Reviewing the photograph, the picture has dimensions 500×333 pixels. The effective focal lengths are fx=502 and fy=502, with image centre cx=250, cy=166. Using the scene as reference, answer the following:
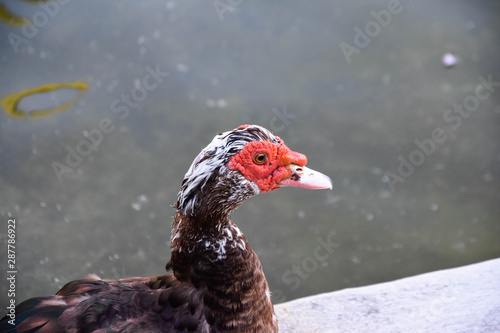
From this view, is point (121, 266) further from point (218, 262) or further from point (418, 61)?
point (418, 61)

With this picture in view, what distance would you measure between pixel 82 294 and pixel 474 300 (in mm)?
1568

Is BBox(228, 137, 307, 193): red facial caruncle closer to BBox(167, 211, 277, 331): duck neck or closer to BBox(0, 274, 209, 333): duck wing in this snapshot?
BBox(167, 211, 277, 331): duck neck

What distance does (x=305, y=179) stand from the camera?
171 centimetres

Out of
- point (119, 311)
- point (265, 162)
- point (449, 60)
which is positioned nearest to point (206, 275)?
point (119, 311)

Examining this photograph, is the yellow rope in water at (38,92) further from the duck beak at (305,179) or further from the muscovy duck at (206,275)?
the duck beak at (305,179)

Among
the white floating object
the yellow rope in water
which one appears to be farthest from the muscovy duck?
the white floating object

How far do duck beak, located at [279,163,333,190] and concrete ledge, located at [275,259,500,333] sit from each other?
0.76m

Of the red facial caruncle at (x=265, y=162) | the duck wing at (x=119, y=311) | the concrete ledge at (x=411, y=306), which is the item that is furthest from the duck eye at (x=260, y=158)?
the concrete ledge at (x=411, y=306)

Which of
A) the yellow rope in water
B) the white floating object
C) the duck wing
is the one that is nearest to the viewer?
the duck wing

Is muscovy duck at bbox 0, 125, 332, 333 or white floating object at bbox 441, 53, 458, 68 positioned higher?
white floating object at bbox 441, 53, 458, 68

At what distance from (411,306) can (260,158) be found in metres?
1.06

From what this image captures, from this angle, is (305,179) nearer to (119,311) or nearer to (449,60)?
(119,311)

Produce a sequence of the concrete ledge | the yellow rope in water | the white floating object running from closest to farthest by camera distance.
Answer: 1. the concrete ledge
2. the yellow rope in water
3. the white floating object

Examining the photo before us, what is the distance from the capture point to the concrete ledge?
6.64ft
